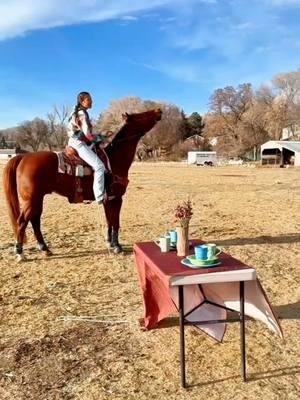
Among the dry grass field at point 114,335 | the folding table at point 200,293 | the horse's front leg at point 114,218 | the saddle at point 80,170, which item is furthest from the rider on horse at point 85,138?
the folding table at point 200,293

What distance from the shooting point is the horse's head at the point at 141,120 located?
6918mm

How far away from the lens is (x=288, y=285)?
5332 mm

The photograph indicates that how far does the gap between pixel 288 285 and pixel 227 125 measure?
72.9 m

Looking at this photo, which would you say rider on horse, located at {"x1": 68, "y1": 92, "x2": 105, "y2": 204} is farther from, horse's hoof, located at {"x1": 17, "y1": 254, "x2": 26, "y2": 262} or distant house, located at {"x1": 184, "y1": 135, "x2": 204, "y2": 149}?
distant house, located at {"x1": 184, "y1": 135, "x2": 204, "y2": 149}

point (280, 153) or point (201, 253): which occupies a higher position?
point (280, 153)

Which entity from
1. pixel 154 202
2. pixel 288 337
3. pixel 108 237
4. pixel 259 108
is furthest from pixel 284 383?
pixel 259 108

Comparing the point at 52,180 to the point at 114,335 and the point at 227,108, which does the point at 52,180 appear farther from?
the point at 227,108

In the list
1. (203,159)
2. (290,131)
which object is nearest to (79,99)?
(203,159)

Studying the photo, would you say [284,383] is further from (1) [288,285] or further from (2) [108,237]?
(2) [108,237]

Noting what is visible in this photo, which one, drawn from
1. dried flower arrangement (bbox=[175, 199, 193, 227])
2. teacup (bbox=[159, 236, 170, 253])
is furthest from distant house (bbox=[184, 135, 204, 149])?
dried flower arrangement (bbox=[175, 199, 193, 227])

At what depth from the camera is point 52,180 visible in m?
6.45

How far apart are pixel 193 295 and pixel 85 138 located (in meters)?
3.27

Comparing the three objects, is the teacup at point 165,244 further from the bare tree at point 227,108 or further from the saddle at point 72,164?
the bare tree at point 227,108

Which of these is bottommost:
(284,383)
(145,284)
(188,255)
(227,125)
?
(284,383)
